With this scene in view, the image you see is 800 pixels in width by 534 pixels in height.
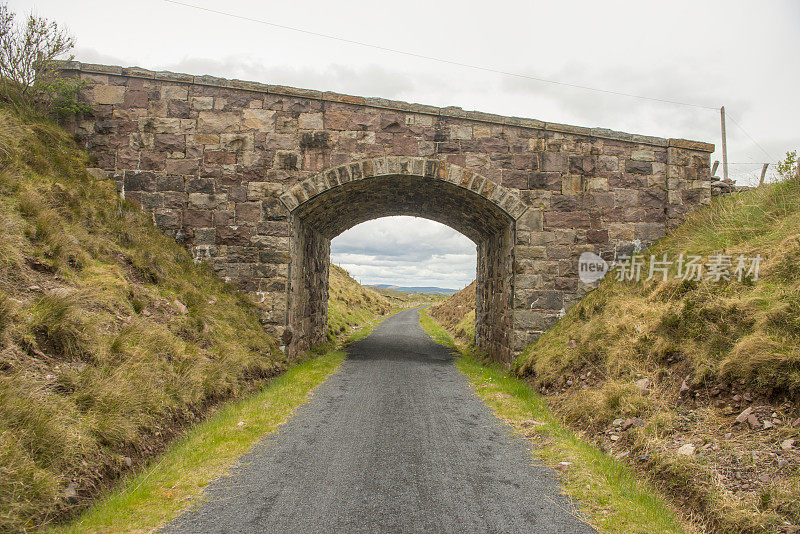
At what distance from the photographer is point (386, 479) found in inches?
185

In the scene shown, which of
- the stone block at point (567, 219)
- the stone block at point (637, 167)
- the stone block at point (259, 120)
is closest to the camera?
the stone block at point (259, 120)

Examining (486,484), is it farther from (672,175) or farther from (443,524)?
(672,175)

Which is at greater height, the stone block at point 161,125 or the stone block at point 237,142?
the stone block at point 161,125

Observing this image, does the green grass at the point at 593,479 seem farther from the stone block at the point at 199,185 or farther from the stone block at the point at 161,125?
the stone block at the point at 161,125

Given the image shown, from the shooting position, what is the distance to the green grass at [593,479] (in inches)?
156

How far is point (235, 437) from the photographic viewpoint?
575 cm

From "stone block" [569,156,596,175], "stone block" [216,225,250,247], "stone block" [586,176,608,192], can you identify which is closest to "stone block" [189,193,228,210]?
"stone block" [216,225,250,247]

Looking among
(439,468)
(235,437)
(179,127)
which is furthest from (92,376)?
(179,127)

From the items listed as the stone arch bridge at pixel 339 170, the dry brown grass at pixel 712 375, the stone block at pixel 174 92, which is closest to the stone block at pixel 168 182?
the stone arch bridge at pixel 339 170

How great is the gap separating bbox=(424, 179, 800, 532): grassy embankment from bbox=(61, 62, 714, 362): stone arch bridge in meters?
2.43

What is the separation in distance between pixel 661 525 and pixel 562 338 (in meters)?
6.53

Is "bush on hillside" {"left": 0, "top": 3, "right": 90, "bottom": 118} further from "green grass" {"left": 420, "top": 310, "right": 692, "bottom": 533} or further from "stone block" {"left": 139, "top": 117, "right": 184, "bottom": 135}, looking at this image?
"green grass" {"left": 420, "top": 310, "right": 692, "bottom": 533}

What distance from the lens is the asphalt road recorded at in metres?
3.85

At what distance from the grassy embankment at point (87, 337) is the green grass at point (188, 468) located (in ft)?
0.62
